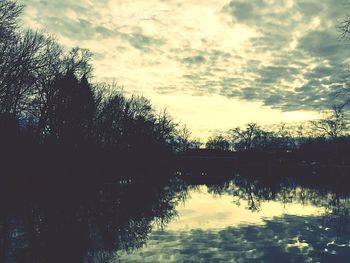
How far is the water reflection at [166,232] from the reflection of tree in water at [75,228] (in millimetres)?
30

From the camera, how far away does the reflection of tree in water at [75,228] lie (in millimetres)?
12234

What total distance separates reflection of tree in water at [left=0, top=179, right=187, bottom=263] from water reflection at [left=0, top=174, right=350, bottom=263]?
3cm

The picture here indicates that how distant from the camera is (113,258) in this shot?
11859mm

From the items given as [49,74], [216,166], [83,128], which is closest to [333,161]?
[216,166]

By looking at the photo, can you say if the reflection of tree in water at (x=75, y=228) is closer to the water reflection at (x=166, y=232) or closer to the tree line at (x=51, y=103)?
the water reflection at (x=166, y=232)

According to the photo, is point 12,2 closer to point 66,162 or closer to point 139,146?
point 66,162

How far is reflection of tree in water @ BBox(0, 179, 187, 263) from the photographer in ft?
40.1

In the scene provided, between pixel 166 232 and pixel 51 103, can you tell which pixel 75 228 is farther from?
pixel 51 103

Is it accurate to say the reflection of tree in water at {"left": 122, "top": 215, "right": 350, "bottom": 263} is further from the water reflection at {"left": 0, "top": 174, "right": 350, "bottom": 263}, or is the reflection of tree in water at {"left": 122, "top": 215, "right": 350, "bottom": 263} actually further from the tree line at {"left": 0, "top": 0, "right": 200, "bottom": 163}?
the tree line at {"left": 0, "top": 0, "right": 200, "bottom": 163}

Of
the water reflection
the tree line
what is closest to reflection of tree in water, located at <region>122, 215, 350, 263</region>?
the water reflection

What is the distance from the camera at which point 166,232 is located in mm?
16375

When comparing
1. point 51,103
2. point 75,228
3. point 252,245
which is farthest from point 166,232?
point 51,103

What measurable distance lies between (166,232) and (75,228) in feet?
13.3

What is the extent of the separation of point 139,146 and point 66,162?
30429 mm
